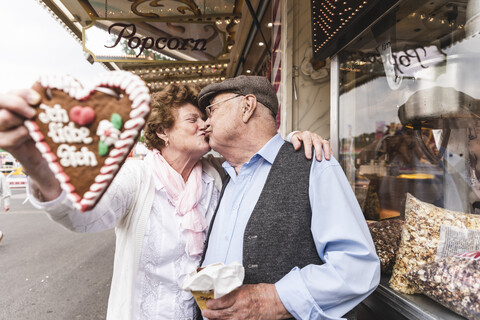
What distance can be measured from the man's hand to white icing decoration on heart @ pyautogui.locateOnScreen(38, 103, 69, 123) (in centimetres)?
79

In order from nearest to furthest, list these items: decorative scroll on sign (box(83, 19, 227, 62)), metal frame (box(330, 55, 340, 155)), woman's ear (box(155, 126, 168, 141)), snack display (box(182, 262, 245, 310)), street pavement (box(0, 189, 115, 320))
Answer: snack display (box(182, 262, 245, 310))
woman's ear (box(155, 126, 168, 141))
metal frame (box(330, 55, 340, 155))
street pavement (box(0, 189, 115, 320))
decorative scroll on sign (box(83, 19, 227, 62))

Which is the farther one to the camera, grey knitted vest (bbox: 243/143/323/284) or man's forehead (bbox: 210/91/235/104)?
man's forehead (bbox: 210/91/235/104)

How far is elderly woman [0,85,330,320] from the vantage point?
144 centimetres

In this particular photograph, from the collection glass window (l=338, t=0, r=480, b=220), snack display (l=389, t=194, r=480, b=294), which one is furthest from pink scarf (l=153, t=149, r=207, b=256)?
glass window (l=338, t=0, r=480, b=220)

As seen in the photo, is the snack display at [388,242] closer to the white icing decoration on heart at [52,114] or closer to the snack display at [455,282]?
the snack display at [455,282]

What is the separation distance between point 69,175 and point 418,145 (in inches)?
89.8

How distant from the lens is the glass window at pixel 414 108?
1.70m

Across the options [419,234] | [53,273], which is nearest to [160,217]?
[419,234]

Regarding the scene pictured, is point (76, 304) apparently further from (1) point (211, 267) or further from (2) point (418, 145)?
(2) point (418, 145)

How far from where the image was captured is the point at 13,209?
404 inches

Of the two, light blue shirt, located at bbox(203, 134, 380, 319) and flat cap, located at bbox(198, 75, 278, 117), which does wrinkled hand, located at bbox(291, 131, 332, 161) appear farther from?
flat cap, located at bbox(198, 75, 278, 117)

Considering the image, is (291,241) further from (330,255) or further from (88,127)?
(88,127)

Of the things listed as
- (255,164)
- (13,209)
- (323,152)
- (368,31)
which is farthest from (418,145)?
(13,209)

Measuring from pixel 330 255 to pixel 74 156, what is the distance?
38.1 inches
